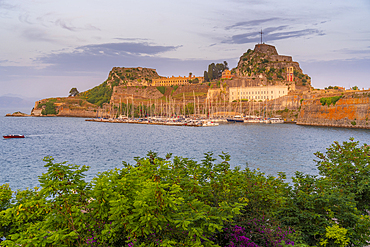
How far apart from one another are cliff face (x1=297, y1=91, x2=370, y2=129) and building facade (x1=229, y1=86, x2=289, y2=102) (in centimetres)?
3442

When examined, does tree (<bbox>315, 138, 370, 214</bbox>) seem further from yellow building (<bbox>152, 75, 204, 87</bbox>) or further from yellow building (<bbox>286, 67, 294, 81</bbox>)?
yellow building (<bbox>152, 75, 204, 87</bbox>)

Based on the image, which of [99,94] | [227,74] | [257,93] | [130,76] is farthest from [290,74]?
[99,94]

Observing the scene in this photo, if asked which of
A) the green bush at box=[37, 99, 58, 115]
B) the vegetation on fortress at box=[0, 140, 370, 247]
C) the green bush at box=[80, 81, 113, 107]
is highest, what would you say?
the green bush at box=[80, 81, 113, 107]

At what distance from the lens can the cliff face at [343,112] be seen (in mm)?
49188

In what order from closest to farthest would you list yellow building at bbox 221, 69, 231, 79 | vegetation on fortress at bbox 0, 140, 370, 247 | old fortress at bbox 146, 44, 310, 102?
vegetation on fortress at bbox 0, 140, 370, 247
old fortress at bbox 146, 44, 310, 102
yellow building at bbox 221, 69, 231, 79

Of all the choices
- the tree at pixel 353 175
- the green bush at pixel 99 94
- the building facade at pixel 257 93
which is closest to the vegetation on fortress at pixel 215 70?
the building facade at pixel 257 93

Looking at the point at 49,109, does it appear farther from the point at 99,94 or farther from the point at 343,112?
the point at 343,112

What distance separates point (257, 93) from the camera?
99000 mm

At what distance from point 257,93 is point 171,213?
99.3 meters

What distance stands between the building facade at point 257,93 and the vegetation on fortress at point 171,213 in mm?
94232

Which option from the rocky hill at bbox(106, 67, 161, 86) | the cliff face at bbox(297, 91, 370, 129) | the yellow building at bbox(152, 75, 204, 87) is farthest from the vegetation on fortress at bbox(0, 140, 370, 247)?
the rocky hill at bbox(106, 67, 161, 86)

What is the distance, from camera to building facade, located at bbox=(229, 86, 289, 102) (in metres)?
96.2

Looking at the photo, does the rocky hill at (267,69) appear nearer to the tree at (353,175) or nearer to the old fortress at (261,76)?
the old fortress at (261,76)

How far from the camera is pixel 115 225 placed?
4246mm
